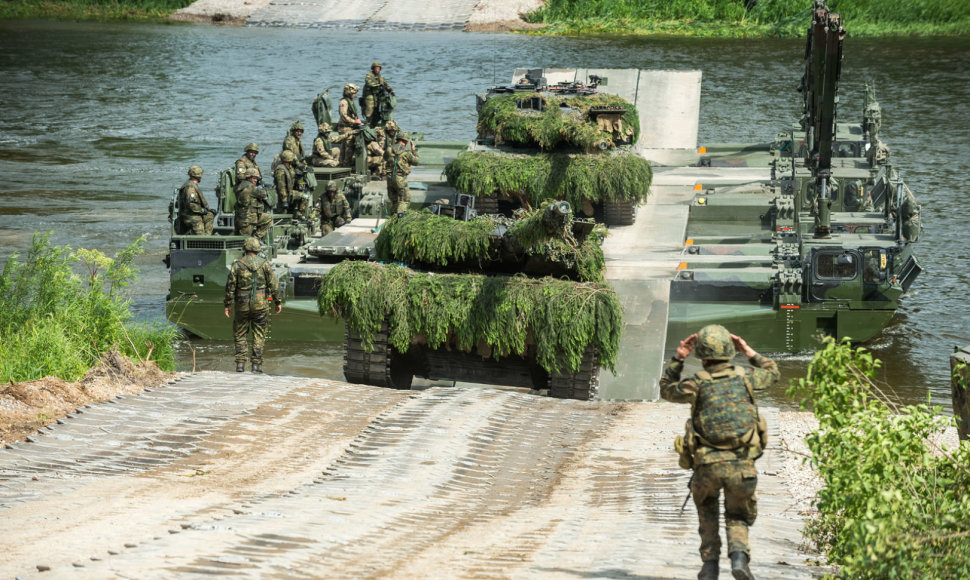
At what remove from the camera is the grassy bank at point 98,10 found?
207ft

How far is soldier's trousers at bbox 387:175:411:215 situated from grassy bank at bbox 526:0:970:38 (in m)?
37.7

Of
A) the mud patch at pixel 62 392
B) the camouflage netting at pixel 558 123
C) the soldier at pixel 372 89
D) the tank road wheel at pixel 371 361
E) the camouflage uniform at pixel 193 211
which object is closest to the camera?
the mud patch at pixel 62 392

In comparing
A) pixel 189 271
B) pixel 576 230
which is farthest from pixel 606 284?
pixel 189 271

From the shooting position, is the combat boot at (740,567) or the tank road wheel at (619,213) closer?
the combat boot at (740,567)

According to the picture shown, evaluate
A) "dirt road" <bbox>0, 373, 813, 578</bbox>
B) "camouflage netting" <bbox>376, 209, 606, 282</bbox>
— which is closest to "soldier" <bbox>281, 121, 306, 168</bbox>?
"camouflage netting" <bbox>376, 209, 606, 282</bbox>

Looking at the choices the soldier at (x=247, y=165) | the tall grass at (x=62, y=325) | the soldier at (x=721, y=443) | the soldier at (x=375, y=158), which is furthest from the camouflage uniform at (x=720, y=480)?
the soldier at (x=375, y=158)

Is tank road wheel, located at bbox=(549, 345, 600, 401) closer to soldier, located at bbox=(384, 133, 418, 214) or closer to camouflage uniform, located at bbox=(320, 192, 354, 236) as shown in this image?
soldier, located at bbox=(384, 133, 418, 214)

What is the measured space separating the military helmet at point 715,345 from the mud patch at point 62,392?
5.96 meters

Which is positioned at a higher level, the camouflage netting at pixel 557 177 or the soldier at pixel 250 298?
the camouflage netting at pixel 557 177

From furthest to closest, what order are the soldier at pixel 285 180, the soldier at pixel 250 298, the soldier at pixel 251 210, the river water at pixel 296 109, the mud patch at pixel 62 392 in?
the river water at pixel 296 109 → the soldier at pixel 285 180 → the soldier at pixel 251 210 → the soldier at pixel 250 298 → the mud patch at pixel 62 392

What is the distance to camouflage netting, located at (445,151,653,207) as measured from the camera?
19.2 m

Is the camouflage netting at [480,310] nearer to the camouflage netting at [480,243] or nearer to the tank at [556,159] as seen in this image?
the camouflage netting at [480,243]

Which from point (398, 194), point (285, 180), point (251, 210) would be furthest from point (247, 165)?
point (398, 194)

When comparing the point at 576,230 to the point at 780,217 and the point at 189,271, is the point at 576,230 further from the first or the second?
the point at 780,217
